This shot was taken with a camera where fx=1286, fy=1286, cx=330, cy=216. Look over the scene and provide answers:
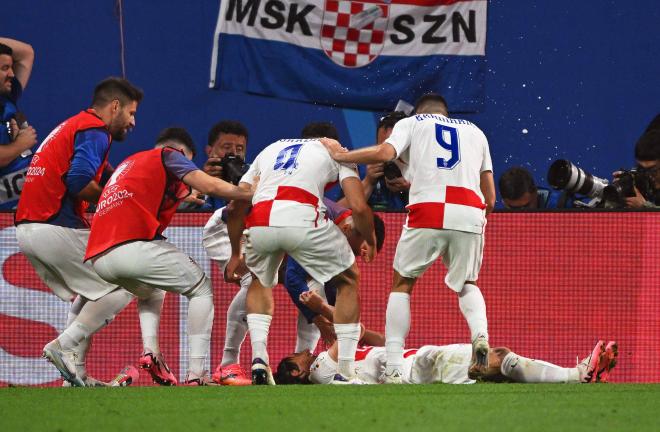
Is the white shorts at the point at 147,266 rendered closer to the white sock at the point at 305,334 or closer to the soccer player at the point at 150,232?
the soccer player at the point at 150,232

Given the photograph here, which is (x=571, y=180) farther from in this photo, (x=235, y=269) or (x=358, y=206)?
(x=235, y=269)

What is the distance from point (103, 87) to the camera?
24.2 ft

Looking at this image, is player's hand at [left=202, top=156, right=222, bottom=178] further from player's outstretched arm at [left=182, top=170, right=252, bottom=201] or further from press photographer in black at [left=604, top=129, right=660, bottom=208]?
press photographer in black at [left=604, top=129, right=660, bottom=208]

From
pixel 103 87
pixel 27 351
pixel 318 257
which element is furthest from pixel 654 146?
pixel 27 351

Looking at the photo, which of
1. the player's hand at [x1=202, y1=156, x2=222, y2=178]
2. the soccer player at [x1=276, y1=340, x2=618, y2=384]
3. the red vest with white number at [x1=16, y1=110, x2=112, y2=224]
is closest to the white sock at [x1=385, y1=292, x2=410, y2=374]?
the soccer player at [x1=276, y1=340, x2=618, y2=384]

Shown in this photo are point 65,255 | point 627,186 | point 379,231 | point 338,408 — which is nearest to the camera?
point 338,408

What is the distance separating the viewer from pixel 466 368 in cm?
694

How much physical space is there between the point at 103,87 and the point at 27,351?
1919 mm

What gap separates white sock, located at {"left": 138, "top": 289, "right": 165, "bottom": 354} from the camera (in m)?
7.08

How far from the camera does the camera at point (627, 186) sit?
815cm

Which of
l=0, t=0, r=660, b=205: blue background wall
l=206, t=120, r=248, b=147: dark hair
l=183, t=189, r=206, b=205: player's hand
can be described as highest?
l=0, t=0, r=660, b=205: blue background wall

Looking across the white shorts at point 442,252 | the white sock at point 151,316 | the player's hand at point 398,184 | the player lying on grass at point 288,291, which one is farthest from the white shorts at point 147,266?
the player's hand at point 398,184

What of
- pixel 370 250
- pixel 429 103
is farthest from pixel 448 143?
pixel 370 250

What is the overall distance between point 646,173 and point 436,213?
2.04 m
